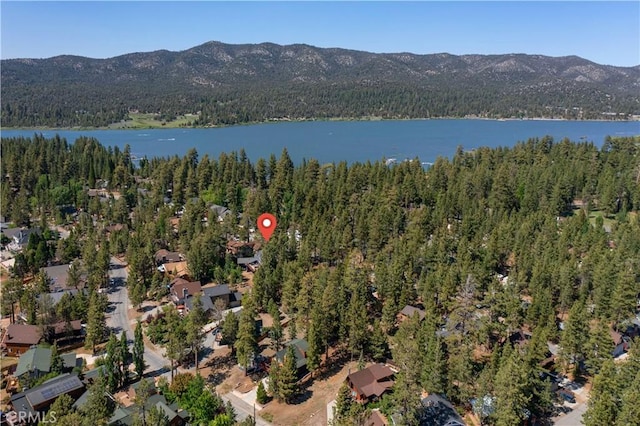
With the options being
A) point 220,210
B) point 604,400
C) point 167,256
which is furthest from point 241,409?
point 220,210

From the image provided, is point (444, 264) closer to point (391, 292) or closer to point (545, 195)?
point (391, 292)

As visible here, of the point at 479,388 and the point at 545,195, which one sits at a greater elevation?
the point at 545,195

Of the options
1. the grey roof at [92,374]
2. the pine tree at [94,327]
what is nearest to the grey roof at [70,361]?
the grey roof at [92,374]

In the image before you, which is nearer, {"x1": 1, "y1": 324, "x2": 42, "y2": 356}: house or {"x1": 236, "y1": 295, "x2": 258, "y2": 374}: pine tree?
{"x1": 236, "y1": 295, "x2": 258, "y2": 374}: pine tree

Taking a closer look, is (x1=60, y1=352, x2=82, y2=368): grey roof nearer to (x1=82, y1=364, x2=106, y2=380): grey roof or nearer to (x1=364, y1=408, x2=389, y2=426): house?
(x1=82, y1=364, x2=106, y2=380): grey roof

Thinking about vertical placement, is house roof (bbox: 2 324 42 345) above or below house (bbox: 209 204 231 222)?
below

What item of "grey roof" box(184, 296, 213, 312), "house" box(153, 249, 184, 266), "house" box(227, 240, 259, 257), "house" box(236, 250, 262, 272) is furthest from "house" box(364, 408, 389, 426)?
"house" box(153, 249, 184, 266)

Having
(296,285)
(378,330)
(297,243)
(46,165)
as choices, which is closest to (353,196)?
(297,243)
